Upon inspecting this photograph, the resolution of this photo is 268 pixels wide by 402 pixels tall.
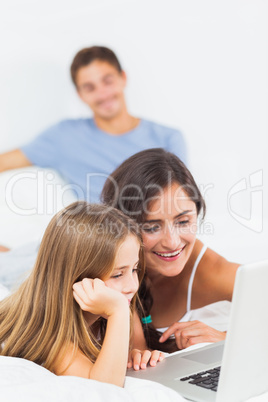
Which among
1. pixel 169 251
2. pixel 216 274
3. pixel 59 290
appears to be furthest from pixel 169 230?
pixel 59 290

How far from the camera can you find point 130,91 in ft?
10.2

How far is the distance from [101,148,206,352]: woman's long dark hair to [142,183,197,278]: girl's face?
0.08 ft

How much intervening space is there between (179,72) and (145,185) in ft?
4.29

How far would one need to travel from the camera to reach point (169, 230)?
1960 millimetres

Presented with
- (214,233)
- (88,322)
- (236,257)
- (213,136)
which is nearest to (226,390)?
(88,322)

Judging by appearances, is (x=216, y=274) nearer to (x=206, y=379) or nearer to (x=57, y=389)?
(x=206, y=379)

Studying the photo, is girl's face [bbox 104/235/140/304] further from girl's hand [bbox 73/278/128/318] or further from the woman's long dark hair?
the woman's long dark hair

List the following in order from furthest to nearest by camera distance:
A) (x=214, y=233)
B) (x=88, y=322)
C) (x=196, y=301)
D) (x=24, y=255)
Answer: (x=214, y=233), (x=24, y=255), (x=196, y=301), (x=88, y=322)

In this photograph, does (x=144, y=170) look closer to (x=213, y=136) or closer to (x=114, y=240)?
(x=114, y=240)

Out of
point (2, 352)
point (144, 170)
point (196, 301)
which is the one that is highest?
point (144, 170)

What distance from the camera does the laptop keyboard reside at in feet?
4.40

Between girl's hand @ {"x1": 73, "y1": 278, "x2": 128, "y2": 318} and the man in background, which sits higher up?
the man in background

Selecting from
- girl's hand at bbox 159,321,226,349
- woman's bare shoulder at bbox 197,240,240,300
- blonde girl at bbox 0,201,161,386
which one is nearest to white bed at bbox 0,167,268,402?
blonde girl at bbox 0,201,161,386

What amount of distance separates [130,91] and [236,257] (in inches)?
40.3
